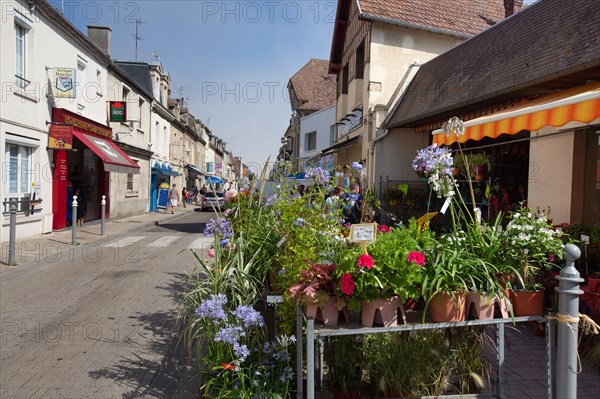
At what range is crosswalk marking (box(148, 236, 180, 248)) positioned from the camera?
1210cm

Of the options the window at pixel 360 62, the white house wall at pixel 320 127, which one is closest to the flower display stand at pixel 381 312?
the window at pixel 360 62

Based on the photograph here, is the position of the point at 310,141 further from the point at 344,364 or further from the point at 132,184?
the point at 344,364

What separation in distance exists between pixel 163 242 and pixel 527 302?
11.4 meters

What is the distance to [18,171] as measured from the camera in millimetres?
11555

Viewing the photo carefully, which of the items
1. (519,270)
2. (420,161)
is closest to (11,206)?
(420,161)

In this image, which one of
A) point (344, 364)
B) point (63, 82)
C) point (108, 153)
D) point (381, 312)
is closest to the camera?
point (381, 312)

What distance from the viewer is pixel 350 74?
16766mm

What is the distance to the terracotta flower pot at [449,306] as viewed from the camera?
266cm

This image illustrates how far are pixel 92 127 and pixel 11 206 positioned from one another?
18.0ft

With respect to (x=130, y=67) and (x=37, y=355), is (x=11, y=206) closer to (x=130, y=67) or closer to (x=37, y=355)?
(x=37, y=355)

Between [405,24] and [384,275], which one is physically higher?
[405,24]

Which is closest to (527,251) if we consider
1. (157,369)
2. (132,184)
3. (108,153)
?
(157,369)

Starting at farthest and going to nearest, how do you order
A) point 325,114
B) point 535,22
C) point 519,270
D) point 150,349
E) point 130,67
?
point 325,114
point 130,67
point 535,22
point 150,349
point 519,270

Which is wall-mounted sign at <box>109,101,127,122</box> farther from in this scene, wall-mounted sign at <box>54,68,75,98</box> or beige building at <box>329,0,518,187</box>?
beige building at <box>329,0,518,187</box>
